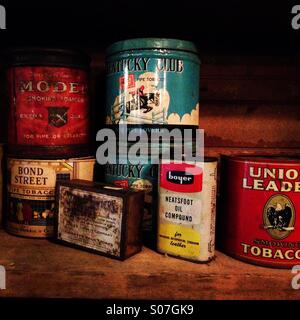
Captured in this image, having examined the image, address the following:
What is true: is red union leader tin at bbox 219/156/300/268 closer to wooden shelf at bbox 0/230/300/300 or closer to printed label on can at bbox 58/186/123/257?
wooden shelf at bbox 0/230/300/300

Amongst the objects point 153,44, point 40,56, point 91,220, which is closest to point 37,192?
point 91,220

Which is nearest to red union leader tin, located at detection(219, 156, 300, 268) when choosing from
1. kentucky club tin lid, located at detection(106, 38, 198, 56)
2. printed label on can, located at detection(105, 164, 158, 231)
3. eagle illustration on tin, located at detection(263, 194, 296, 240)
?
eagle illustration on tin, located at detection(263, 194, 296, 240)

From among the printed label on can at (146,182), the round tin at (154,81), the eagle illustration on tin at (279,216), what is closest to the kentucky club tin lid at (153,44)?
the round tin at (154,81)

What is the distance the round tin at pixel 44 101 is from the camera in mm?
744

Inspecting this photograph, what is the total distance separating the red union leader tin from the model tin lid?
425 mm

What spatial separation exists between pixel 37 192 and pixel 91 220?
0.16m

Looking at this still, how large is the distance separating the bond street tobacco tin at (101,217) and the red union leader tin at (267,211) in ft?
0.62

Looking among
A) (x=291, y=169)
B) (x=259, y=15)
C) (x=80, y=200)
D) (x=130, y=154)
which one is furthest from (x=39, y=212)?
(x=259, y=15)

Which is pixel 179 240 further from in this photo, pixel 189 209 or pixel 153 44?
pixel 153 44

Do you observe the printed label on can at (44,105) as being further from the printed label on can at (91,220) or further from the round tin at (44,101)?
the printed label on can at (91,220)

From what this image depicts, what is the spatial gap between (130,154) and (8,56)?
0.36 metres

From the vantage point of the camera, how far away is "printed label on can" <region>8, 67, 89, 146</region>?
2.44ft

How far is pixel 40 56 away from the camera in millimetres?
740

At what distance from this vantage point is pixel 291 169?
23.7 inches
